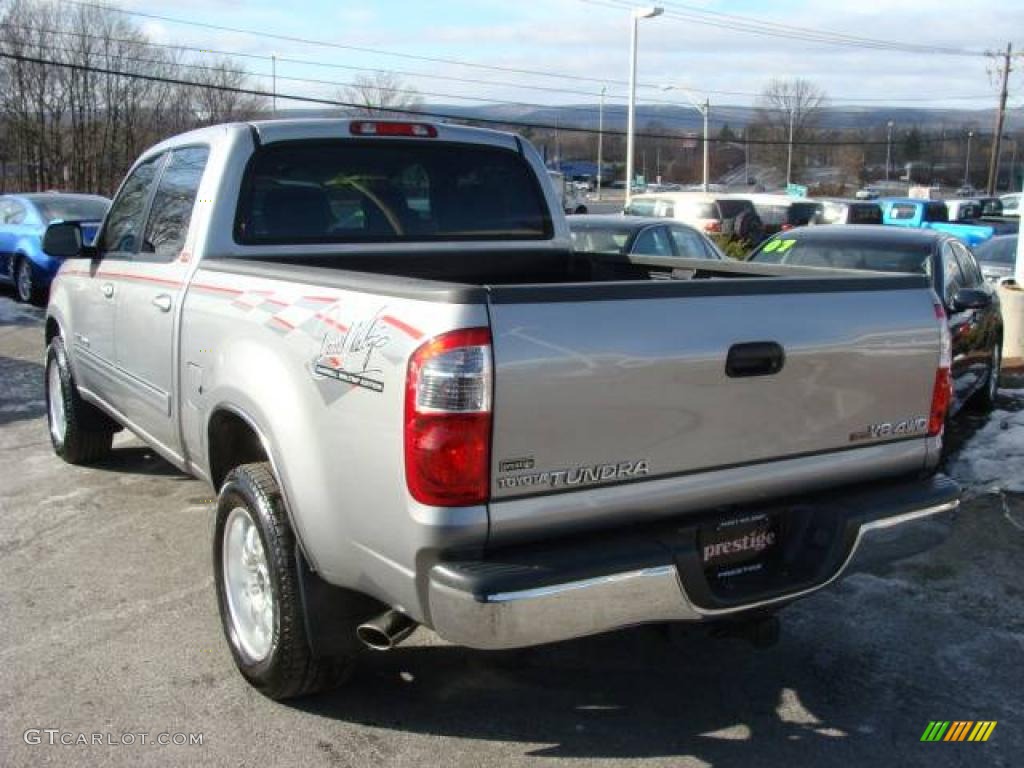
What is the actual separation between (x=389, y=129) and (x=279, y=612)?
241cm

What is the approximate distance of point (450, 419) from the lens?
2.71 meters

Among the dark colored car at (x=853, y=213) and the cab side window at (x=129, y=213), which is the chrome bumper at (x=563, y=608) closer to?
the cab side window at (x=129, y=213)

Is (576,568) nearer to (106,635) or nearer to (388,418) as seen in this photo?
(388,418)

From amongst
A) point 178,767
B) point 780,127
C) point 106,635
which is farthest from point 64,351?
point 780,127

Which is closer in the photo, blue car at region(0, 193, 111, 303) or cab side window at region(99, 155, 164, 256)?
cab side window at region(99, 155, 164, 256)

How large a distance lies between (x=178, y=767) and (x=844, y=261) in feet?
22.3

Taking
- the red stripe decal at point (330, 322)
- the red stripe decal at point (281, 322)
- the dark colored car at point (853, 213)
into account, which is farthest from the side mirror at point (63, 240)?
the dark colored car at point (853, 213)

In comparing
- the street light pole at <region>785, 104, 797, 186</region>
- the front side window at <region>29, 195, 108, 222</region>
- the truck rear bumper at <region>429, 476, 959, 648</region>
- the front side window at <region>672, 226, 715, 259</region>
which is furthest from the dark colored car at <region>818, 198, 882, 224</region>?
the street light pole at <region>785, 104, 797, 186</region>

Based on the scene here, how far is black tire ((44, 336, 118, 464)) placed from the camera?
6242 mm

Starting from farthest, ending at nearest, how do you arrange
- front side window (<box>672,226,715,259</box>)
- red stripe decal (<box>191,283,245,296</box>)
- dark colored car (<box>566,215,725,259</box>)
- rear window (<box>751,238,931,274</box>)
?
front side window (<box>672,226,715,259</box>) → dark colored car (<box>566,215,725,259</box>) → rear window (<box>751,238,931,274</box>) → red stripe decal (<box>191,283,245,296</box>)

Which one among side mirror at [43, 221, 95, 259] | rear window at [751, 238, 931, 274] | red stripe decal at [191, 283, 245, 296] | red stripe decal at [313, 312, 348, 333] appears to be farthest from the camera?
rear window at [751, 238, 931, 274]

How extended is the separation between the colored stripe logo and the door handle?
3365 mm

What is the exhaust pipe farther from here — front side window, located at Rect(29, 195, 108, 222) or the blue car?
front side window, located at Rect(29, 195, 108, 222)
